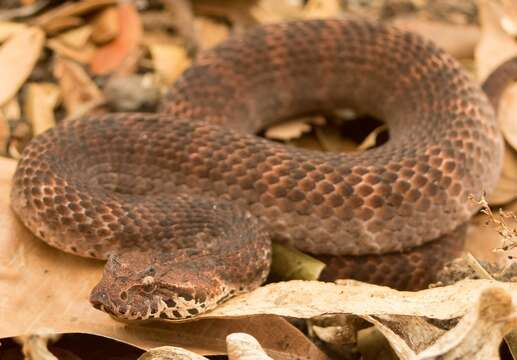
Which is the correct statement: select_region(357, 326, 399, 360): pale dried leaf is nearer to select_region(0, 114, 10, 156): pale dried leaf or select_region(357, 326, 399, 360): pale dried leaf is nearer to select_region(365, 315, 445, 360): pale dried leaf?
select_region(365, 315, 445, 360): pale dried leaf

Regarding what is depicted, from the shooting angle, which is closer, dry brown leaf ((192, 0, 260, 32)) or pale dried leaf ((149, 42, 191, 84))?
pale dried leaf ((149, 42, 191, 84))

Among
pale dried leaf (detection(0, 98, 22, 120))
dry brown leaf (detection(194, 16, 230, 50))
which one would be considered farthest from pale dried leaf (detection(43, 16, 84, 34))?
dry brown leaf (detection(194, 16, 230, 50))

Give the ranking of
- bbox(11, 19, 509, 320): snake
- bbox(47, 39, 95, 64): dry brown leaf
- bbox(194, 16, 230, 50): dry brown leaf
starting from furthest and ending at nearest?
bbox(194, 16, 230, 50): dry brown leaf < bbox(47, 39, 95, 64): dry brown leaf < bbox(11, 19, 509, 320): snake

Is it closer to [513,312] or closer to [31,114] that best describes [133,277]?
[513,312]

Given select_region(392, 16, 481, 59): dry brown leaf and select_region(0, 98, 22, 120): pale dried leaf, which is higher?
select_region(392, 16, 481, 59): dry brown leaf

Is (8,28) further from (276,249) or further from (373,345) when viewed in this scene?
(373,345)

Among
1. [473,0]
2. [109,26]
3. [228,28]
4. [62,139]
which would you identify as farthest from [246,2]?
[62,139]

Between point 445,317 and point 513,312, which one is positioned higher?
point 513,312
